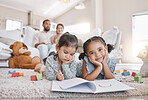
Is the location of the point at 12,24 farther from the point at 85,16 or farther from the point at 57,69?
the point at 57,69

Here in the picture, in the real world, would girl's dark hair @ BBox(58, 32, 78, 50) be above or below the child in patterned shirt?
above

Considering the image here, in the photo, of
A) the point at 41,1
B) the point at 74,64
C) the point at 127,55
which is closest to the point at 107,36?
the point at 74,64

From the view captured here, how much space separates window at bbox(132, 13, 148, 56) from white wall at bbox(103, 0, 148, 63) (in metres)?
0.14

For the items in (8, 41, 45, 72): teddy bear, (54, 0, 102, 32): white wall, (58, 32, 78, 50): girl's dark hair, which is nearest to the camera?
(58, 32, 78, 50): girl's dark hair

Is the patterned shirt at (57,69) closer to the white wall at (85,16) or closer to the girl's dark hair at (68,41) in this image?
the girl's dark hair at (68,41)

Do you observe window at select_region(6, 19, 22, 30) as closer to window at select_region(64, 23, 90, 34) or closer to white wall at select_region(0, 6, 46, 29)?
white wall at select_region(0, 6, 46, 29)

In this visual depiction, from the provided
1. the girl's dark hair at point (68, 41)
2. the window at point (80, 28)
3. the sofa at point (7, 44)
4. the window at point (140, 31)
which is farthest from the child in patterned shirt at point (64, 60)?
the window at point (80, 28)

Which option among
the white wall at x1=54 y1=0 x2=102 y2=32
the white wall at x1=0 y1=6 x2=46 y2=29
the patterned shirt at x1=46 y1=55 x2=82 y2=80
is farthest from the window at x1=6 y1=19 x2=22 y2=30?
the patterned shirt at x1=46 y1=55 x2=82 y2=80

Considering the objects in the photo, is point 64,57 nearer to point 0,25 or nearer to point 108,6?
point 108,6

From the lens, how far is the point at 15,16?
5504 mm

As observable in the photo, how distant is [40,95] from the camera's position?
60 cm

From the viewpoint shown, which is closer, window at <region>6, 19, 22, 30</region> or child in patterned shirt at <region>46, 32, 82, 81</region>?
child in patterned shirt at <region>46, 32, 82, 81</region>

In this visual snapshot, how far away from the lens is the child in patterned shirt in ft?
2.84

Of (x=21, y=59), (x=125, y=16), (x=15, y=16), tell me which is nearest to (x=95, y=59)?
(x=21, y=59)
